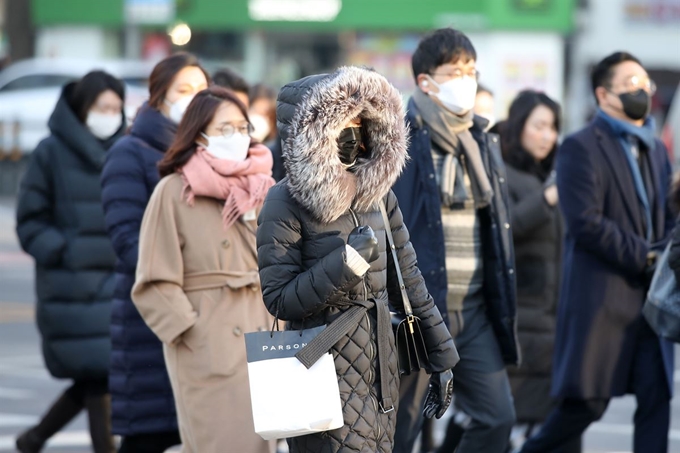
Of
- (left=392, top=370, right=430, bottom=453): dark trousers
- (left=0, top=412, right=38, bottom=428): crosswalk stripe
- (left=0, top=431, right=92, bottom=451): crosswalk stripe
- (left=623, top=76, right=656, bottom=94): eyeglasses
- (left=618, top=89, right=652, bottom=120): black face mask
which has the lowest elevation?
(left=0, top=412, right=38, bottom=428): crosswalk stripe

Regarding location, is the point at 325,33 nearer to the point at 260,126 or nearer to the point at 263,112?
the point at 263,112

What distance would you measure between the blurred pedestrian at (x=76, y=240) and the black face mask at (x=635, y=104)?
2621mm

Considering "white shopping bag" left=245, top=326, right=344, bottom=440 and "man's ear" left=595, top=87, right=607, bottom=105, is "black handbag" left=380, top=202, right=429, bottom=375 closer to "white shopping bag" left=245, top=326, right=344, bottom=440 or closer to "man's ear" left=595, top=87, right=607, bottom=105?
"white shopping bag" left=245, top=326, right=344, bottom=440

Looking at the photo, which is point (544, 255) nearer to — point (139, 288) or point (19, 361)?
point (139, 288)

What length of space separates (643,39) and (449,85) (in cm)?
2874

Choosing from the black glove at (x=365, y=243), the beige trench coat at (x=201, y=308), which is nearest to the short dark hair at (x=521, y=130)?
the beige trench coat at (x=201, y=308)

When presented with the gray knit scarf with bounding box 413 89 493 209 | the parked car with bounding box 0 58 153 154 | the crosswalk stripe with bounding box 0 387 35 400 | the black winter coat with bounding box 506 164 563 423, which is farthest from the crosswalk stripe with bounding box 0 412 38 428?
the parked car with bounding box 0 58 153 154

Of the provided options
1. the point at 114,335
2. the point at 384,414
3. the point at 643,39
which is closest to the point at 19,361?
the point at 114,335

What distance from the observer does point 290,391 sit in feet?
13.4

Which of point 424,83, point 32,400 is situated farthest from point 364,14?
point 424,83

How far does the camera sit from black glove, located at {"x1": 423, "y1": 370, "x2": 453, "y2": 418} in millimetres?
4551

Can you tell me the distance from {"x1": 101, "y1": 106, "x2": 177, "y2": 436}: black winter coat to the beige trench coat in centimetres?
40

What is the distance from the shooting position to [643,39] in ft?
109

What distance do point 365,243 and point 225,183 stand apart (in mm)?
1380
